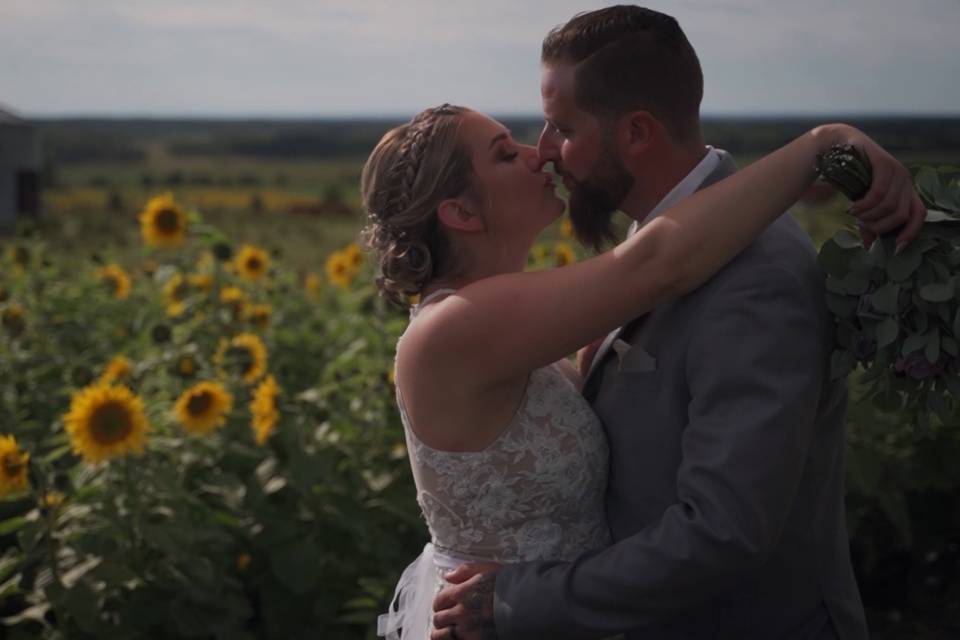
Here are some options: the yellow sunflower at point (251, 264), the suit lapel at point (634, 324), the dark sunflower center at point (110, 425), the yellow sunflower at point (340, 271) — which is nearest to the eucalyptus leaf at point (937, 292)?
the suit lapel at point (634, 324)

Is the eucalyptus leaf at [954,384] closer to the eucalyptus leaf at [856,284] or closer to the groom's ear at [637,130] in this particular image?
the eucalyptus leaf at [856,284]

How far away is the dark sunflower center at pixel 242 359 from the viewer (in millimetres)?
4598

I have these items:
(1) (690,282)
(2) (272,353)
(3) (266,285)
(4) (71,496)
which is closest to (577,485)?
(1) (690,282)

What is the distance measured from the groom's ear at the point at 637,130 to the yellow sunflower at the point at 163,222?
12.7ft

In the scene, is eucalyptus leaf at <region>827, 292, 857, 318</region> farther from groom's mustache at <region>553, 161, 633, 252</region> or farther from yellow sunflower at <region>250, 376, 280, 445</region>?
yellow sunflower at <region>250, 376, 280, 445</region>

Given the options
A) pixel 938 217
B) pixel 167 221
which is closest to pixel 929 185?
pixel 938 217

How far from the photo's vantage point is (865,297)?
207 cm

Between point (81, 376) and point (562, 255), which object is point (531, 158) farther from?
point (562, 255)

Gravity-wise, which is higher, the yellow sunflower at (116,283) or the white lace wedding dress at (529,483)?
the white lace wedding dress at (529,483)

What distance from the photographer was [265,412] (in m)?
4.23

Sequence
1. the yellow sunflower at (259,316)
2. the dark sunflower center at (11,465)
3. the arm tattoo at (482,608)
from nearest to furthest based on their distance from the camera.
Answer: the arm tattoo at (482,608) → the dark sunflower center at (11,465) → the yellow sunflower at (259,316)

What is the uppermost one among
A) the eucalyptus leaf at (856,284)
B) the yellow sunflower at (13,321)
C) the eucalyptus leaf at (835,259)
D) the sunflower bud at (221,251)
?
Answer: the eucalyptus leaf at (835,259)

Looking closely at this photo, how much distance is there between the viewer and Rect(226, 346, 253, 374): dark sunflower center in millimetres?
4598

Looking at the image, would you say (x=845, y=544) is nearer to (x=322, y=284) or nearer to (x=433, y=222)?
(x=433, y=222)
